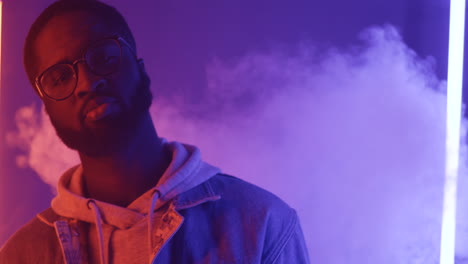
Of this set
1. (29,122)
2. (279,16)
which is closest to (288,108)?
(279,16)

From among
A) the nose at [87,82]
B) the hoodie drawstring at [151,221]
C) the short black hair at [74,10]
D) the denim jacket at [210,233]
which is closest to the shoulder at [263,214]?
the denim jacket at [210,233]

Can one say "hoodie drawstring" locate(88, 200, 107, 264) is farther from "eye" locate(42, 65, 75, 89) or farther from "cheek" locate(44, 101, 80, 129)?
"eye" locate(42, 65, 75, 89)

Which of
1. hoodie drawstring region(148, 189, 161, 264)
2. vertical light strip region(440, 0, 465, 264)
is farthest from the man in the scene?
vertical light strip region(440, 0, 465, 264)

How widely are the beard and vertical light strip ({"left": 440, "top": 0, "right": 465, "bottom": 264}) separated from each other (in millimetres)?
1023

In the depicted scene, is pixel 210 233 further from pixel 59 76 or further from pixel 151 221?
pixel 59 76

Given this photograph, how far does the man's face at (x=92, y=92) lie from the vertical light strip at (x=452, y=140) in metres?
1.02

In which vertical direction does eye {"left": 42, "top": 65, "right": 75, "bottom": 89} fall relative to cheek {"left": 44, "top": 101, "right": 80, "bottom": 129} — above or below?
above

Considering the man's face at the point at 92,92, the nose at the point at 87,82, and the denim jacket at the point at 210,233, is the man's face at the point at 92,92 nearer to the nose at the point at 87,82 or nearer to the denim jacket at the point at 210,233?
the nose at the point at 87,82

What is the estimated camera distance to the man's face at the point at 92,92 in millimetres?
1322

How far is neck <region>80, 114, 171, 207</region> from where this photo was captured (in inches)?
53.6

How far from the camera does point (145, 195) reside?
1312 millimetres

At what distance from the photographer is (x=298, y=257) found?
132 centimetres

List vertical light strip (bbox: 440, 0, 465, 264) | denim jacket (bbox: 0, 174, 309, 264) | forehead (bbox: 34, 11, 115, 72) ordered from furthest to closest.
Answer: vertical light strip (bbox: 440, 0, 465, 264) → forehead (bbox: 34, 11, 115, 72) → denim jacket (bbox: 0, 174, 309, 264)

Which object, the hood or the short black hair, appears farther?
the short black hair
